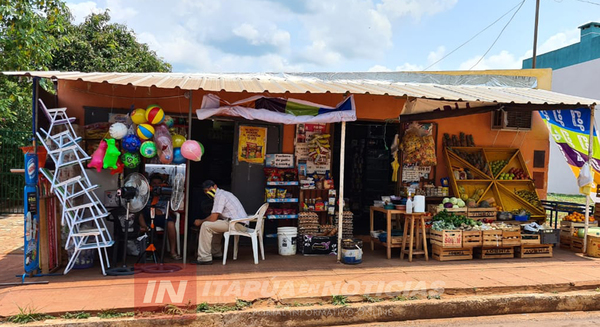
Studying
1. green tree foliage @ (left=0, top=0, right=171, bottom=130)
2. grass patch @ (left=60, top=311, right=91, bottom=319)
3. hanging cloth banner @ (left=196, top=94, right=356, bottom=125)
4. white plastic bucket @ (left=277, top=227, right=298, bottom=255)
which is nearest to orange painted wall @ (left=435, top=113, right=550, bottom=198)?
hanging cloth banner @ (left=196, top=94, right=356, bottom=125)

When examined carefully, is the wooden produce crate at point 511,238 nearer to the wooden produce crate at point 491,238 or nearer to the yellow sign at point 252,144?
the wooden produce crate at point 491,238

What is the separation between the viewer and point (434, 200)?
9.23m

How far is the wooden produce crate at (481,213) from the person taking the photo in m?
8.64

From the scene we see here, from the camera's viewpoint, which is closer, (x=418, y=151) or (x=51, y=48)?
(x=418, y=151)

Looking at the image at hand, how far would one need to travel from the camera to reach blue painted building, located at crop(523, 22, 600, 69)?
78.1 ft

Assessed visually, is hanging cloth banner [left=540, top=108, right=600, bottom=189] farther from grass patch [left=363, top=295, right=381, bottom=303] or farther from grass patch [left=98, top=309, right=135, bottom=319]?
grass patch [left=98, top=309, right=135, bottom=319]

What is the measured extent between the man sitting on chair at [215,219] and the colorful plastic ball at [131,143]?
47.3 inches

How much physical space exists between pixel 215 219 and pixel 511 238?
17.8ft

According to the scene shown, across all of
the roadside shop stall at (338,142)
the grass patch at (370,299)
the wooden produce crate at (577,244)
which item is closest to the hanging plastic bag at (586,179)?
the wooden produce crate at (577,244)

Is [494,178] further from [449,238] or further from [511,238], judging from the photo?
[449,238]

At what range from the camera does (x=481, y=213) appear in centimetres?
873

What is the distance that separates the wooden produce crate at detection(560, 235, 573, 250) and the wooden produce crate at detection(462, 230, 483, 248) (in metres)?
2.67

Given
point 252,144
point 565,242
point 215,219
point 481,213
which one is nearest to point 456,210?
point 481,213

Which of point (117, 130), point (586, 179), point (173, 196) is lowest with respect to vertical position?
point (173, 196)
